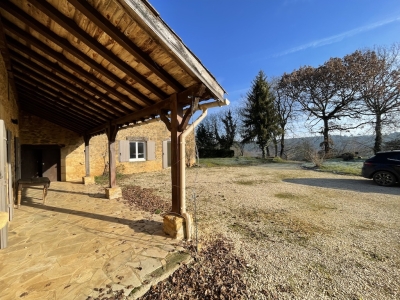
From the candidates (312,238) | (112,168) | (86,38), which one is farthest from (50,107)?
(312,238)

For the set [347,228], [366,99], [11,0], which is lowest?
[347,228]

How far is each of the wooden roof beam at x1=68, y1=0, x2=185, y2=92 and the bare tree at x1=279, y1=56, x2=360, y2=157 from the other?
17056 millimetres

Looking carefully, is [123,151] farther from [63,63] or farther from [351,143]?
[351,143]

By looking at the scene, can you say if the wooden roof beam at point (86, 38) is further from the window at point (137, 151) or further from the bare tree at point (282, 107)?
the bare tree at point (282, 107)

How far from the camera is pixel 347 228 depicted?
3.61 metres

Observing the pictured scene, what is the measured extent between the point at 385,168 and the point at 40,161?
13570mm

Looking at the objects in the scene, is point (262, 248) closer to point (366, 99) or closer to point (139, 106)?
point (139, 106)

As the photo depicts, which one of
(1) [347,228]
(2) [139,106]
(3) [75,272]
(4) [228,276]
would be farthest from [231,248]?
(2) [139,106]

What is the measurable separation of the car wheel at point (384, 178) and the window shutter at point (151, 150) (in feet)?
34.4

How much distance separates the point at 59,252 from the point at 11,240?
3.44ft

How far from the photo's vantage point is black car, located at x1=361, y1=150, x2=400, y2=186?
6645mm

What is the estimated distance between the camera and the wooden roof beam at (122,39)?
77.4 inches

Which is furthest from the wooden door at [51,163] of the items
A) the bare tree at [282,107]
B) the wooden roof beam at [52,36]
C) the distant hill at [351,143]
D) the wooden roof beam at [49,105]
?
the bare tree at [282,107]

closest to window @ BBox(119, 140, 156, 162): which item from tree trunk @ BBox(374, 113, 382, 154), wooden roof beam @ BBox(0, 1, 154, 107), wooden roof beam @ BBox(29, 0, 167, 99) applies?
wooden roof beam @ BBox(0, 1, 154, 107)
